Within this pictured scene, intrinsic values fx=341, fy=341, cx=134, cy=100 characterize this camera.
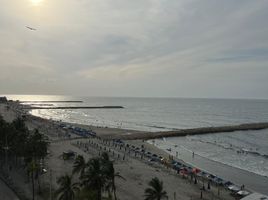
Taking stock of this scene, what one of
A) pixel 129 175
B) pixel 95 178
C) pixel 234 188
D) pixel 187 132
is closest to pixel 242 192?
pixel 234 188

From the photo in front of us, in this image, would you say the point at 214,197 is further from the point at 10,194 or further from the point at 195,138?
the point at 195,138

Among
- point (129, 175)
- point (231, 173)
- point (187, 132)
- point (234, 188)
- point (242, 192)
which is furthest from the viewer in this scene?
point (187, 132)

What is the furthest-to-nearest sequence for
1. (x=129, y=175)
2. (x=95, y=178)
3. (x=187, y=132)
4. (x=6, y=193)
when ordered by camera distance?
(x=187, y=132) < (x=129, y=175) < (x=6, y=193) < (x=95, y=178)

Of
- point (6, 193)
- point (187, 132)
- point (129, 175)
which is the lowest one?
point (129, 175)

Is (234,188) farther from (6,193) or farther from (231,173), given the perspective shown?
(6,193)

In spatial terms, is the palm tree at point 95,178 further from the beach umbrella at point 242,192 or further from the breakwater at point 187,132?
the breakwater at point 187,132

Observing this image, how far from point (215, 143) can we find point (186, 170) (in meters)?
41.7

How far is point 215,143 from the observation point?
9531cm


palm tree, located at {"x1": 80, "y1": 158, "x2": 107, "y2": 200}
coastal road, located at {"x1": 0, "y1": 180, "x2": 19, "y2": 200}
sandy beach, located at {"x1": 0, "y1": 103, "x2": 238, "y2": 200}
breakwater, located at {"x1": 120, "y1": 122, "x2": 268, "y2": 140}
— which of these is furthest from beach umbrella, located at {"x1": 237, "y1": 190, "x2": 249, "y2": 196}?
breakwater, located at {"x1": 120, "y1": 122, "x2": 268, "y2": 140}

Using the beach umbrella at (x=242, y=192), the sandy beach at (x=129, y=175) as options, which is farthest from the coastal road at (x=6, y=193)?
the beach umbrella at (x=242, y=192)

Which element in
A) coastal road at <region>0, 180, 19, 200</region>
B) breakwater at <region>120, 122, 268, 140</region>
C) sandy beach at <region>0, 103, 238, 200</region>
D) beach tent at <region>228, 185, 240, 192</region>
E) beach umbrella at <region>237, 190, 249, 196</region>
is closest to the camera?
coastal road at <region>0, 180, 19, 200</region>

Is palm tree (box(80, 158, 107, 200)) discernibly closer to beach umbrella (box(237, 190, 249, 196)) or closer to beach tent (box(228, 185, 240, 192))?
beach umbrella (box(237, 190, 249, 196))

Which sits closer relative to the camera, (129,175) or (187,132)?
(129,175)

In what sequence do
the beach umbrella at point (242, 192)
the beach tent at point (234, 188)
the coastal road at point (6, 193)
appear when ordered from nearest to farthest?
the coastal road at point (6, 193)
the beach umbrella at point (242, 192)
the beach tent at point (234, 188)
